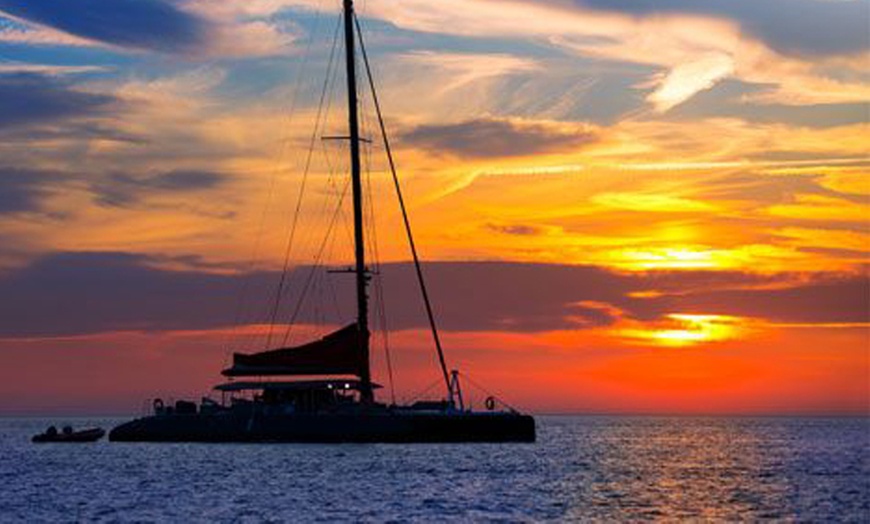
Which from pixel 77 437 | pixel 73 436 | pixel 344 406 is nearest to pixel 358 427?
pixel 344 406

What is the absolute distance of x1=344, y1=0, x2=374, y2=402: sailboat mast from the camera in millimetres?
97312

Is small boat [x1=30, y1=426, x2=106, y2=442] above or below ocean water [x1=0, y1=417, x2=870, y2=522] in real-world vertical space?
above

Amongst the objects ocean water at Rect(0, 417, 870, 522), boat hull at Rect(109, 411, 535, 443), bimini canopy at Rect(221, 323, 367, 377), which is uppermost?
bimini canopy at Rect(221, 323, 367, 377)

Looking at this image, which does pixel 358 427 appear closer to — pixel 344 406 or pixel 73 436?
pixel 344 406

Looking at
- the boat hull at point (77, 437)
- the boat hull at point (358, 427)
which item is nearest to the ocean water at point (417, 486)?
the boat hull at point (358, 427)

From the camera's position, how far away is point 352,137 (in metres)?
99.1

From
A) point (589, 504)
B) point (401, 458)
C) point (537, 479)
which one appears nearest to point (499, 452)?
point (401, 458)

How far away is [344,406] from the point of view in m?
97.6

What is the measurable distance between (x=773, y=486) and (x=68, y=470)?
45558mm

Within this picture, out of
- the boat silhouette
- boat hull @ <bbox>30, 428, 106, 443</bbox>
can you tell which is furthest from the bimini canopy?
boat hull @ <bbox>30, 428, 106, 443</bbox>

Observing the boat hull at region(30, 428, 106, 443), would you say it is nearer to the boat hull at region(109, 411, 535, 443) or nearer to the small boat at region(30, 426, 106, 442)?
the small boat at region(30, 426, 106, 442)

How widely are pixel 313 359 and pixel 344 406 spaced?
15.5 ft

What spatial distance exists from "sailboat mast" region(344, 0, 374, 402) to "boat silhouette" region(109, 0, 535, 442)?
0.06 meters

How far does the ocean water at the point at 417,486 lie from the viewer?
6512 centimetres
